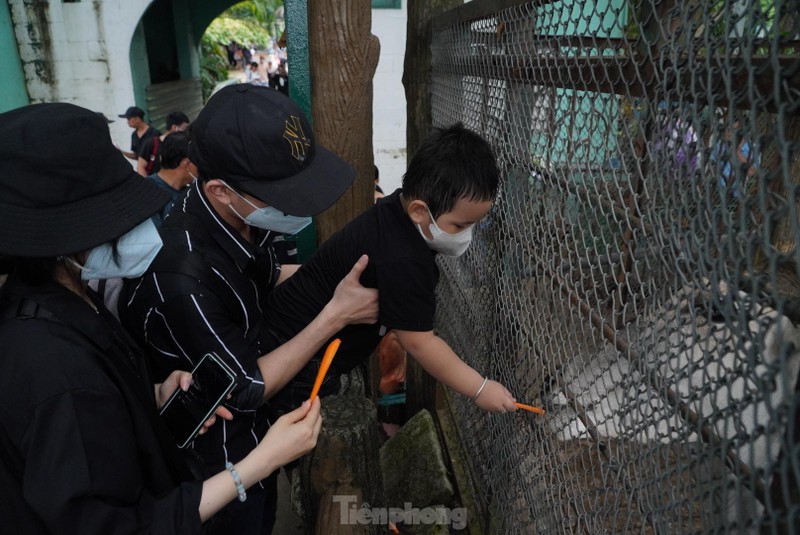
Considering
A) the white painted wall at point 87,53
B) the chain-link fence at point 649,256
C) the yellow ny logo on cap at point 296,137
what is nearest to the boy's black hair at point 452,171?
the chain-link fence at point 649,256

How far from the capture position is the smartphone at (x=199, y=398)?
1505 mm

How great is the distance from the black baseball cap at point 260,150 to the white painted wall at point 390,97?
511 cm

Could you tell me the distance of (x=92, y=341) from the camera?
1121mm

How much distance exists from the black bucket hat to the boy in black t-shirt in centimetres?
75

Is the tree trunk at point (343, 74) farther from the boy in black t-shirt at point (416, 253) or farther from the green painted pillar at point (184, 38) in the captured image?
the green painted pillar at point (184, 38)

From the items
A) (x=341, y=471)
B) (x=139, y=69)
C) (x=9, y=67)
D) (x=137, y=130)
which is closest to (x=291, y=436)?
(x=341, y=471)

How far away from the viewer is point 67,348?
1.05 m

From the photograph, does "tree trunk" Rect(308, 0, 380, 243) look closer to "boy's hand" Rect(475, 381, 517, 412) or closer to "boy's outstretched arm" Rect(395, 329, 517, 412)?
"boy's outstretched arm" Rect(395, 329, 517, 412)

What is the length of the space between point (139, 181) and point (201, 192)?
1.34 feet

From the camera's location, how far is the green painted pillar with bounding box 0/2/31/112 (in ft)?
26.5

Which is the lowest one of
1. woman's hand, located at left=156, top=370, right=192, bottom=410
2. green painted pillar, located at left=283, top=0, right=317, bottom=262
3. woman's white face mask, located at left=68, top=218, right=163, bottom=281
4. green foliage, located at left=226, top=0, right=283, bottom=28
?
woman's hand, located at left=156, top=370, right=192, bottom=410

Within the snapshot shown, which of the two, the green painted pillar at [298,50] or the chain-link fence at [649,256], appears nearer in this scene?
the chain-link fence at [649,256]

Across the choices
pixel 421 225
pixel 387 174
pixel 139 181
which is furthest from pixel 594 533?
pixel 387 174

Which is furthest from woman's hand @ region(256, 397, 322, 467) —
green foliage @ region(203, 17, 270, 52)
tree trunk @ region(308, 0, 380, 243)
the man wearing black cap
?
green foliage @ region(203, 17, 270, 52)
